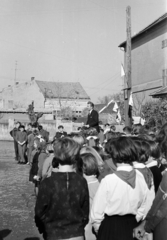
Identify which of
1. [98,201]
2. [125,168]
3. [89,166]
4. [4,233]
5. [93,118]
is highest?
[93,118]

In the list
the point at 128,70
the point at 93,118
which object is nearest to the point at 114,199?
the point at 93,118

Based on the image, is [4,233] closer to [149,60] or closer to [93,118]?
[93,118]

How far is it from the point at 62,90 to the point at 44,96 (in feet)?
18.8

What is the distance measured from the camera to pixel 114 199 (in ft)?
10.8

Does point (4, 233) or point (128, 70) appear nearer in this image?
point (4, 233)

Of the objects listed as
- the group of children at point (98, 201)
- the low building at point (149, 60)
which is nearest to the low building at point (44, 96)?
the low building at point (149, 60)

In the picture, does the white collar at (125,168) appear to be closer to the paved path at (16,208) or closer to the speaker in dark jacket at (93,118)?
the paved path at (16,208)

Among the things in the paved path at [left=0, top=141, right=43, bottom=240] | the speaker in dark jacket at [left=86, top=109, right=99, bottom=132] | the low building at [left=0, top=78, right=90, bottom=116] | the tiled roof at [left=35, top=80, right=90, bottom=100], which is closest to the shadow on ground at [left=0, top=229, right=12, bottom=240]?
the paved path at [left=0, top=141, right=43, bottom=240]

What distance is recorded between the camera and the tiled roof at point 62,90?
2753 inches

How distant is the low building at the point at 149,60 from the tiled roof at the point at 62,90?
3232cm

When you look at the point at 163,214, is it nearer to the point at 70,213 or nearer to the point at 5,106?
the point at 70,213

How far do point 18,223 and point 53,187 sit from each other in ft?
11.0

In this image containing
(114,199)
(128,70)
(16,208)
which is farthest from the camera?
(128,70)

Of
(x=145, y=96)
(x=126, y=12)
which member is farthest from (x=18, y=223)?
(x=145, y=96)
